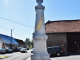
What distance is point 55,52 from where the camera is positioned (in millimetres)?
16812

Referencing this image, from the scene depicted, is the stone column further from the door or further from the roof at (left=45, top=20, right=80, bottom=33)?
the door

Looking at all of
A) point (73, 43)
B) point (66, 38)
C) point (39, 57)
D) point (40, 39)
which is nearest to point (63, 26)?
point (66, 38)

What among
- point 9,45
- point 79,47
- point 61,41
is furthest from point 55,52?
point 9,45

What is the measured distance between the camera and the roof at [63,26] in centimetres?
Result: 2277

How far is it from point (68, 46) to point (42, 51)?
1352 centimetres

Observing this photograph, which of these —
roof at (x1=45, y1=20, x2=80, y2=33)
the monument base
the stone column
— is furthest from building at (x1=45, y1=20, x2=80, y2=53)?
the monument base

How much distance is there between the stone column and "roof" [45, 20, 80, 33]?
1254cm

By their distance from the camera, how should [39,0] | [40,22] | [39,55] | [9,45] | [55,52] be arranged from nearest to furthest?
[39,55] → [40,22] → [39,0] → [55,52] → [9,45]

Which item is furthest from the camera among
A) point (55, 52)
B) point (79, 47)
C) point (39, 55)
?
point (79, 47)

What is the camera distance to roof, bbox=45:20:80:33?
74.7ft

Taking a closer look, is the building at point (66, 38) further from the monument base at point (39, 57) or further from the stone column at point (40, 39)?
the monument base at point (39, 57)

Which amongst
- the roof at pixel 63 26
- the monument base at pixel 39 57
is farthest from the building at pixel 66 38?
the monument base at pixel 39 57

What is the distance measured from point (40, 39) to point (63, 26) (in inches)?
607

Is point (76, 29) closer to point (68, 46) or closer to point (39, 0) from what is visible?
point (68, 46)
